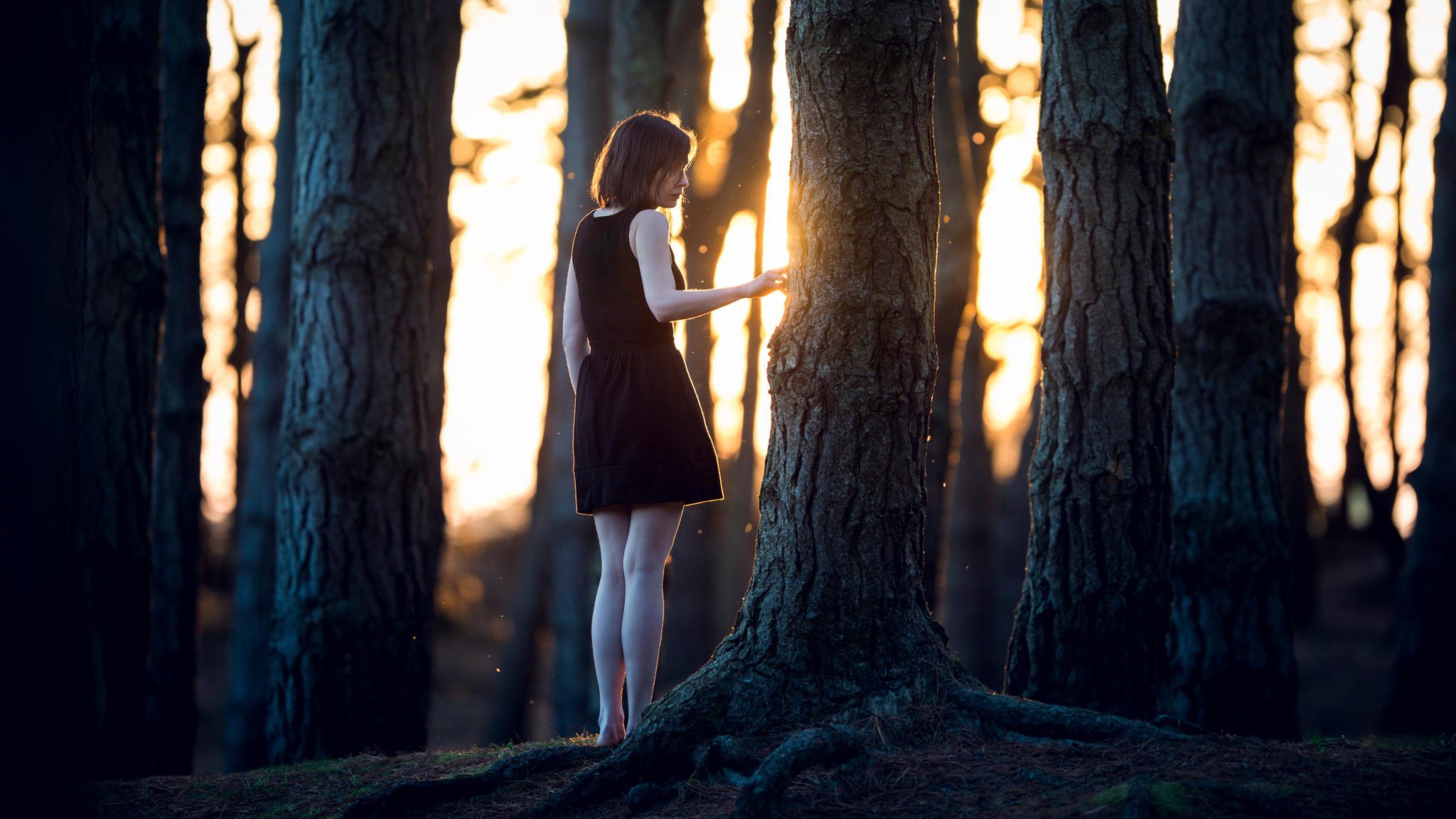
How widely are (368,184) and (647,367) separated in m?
2.47

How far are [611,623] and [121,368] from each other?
3248 millimetres

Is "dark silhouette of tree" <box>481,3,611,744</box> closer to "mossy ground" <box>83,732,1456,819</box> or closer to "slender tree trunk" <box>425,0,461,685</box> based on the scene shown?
"slender tree trunk" <box>425,0,461,685</box>

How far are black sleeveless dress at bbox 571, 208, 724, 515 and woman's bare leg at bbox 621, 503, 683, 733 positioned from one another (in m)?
0.08

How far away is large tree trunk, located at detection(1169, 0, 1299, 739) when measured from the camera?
5.41 metres

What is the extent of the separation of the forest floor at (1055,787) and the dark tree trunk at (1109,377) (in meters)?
0.86

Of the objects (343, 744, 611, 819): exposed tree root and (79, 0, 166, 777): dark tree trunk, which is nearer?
(343, 744, 611, 819): exposed tree root

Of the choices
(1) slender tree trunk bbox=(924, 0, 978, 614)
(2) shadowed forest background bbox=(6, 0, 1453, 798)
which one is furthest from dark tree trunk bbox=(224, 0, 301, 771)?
(1) slender tree trunk bbox=(924, 0, 978, 614)

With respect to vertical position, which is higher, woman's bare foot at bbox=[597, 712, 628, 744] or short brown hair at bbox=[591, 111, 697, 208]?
short brown hair at bbox=[591, 111, 697, 208]

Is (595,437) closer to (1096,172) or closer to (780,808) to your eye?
(780,808)

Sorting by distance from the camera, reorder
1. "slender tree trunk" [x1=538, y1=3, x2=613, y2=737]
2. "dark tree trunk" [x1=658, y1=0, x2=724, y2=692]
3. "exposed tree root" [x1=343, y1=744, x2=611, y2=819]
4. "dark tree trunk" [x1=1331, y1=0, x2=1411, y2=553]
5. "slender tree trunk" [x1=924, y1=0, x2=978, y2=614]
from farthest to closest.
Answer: "dark tree trunk" [x1=1331, y1=0, x2=1411, y2=553] < "dark tree trunk" [x1=658, y1=0, x2=724, y2=692] < "slender tree trunk" [x1=538, y1=3, x2=613, y2=737] < "slender tree trunk" [x1=924, y1=0, x2=978, y2=614] < "exposed tree root" [x1=343, y1=744, x2=611, y2=819]

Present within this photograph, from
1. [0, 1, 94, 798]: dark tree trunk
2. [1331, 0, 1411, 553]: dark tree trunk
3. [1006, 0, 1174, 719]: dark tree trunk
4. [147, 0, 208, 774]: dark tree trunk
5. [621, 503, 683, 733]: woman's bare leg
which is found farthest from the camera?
[1331, 0, 1411, 553]: dark tree trunk

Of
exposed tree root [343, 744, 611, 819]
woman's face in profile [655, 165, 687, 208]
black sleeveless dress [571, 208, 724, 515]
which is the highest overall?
woman's face in profile [655, 165, 687, 208]

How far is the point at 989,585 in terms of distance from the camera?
1112cm

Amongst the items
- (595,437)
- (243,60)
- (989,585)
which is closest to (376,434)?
(595,437)
